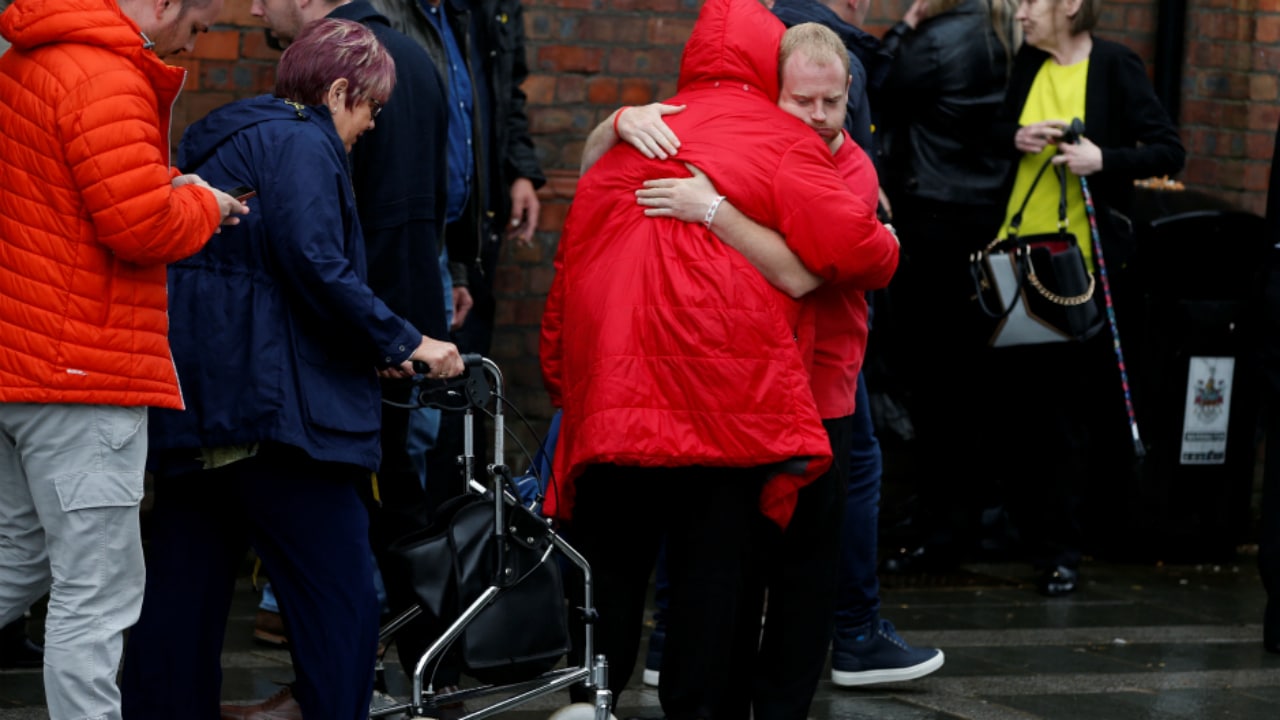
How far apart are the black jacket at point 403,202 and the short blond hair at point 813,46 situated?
978 mm

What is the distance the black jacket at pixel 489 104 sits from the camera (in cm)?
591

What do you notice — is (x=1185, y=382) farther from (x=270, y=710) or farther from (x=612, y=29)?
(x=270, y=710)

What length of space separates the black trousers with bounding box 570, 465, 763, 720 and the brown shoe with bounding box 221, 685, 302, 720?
0.80 m

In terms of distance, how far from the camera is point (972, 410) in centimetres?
774

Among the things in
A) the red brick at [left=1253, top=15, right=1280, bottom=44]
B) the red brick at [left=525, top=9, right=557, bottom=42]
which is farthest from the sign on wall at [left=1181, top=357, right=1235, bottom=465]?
the red brick at [left=525, top=9, right=557, bottom=42]

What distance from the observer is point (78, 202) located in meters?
3.71

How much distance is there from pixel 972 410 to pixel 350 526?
4.06m

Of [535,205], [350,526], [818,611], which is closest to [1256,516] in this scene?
[535,205]

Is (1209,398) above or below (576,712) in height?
above

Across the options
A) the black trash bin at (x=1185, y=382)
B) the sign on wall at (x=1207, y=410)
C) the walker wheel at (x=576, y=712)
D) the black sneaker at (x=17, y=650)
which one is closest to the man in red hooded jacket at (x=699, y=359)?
the walker wheel at (x=576, y=712)

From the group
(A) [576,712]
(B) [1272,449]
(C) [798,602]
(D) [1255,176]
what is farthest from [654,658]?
(D) [1255,176]

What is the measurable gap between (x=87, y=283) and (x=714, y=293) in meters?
1.37

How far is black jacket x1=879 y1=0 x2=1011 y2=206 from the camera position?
24.2 ft

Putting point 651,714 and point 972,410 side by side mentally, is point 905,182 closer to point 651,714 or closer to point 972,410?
point 972,410
